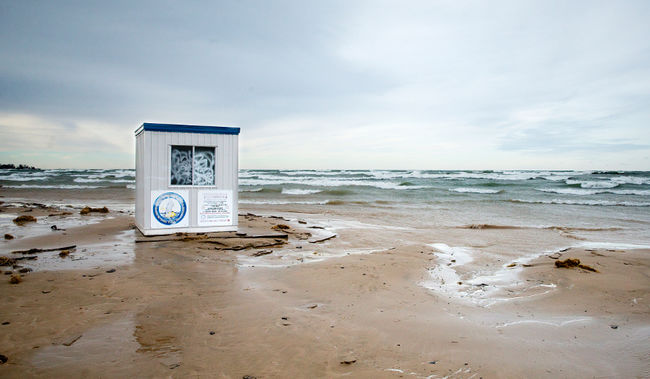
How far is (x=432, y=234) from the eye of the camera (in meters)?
12.1

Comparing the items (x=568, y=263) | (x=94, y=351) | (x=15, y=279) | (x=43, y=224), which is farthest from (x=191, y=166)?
(x=568, y=263)

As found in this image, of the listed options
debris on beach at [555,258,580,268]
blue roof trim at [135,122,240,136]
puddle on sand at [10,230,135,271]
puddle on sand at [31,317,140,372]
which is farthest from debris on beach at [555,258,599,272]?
puddle on sand at [10,230,135,271]

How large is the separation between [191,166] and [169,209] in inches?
49.1

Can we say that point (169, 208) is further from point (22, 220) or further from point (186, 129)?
point (22, 220)

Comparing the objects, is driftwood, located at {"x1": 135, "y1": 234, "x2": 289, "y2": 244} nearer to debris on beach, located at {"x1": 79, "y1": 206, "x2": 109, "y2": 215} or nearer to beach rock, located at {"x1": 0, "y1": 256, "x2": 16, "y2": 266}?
beach rock, located at {"x1": 0, "y1": 256, "x2": 16, "y2": 266}

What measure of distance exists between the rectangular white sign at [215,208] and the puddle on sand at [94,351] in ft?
19.5

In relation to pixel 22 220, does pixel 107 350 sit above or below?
below

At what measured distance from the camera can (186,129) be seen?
9.70 metres

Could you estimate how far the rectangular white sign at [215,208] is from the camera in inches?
395

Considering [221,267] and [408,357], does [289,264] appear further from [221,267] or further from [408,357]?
[408,357]

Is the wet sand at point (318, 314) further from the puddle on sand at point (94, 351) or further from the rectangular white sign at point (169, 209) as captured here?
the rectangular white sign at point (169, 209)

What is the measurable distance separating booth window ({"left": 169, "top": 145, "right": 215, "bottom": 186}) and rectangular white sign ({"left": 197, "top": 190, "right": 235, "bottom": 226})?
13.7 inches

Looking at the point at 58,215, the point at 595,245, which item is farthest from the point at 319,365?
the point at 58,215

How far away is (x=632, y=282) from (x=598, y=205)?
20102 millimetres
